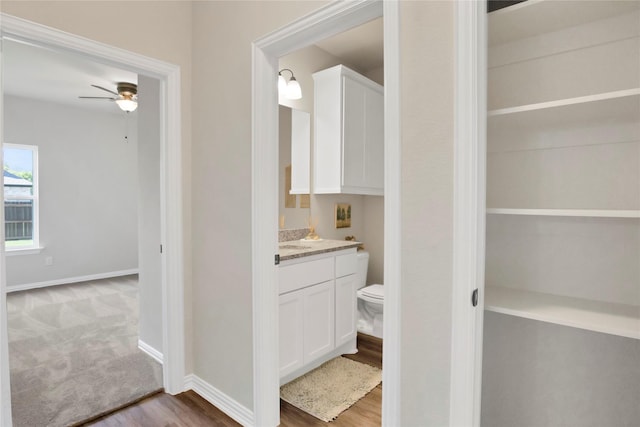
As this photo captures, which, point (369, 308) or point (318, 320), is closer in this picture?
point (318, 320)

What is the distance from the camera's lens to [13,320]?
364 cm

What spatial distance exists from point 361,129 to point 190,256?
196 centimetres

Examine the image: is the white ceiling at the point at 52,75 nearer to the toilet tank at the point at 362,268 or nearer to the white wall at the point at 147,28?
the white wall at the point at 147,28

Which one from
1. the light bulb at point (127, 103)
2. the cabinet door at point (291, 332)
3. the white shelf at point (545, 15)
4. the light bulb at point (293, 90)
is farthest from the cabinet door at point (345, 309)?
the light bulb at point (127, 103)

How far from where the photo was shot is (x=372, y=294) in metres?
3.07

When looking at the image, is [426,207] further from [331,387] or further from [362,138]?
[362,138]

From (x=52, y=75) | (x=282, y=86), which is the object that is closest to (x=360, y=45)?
(x=282, y=86)

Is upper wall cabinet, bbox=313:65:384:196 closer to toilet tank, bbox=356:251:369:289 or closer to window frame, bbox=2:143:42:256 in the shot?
toilet tank, bbox=356:251:369:289

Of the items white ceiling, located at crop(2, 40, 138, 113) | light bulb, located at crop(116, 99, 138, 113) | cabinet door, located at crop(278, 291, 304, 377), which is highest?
white ceiling, located at crop(2, 40, 138, 113)

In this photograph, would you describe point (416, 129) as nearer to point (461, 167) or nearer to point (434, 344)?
point (461, 167)

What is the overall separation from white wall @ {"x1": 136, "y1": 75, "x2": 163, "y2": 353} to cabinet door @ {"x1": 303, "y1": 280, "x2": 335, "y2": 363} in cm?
117

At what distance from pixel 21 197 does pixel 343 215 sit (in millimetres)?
4654

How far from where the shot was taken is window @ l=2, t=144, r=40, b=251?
4.86 metres

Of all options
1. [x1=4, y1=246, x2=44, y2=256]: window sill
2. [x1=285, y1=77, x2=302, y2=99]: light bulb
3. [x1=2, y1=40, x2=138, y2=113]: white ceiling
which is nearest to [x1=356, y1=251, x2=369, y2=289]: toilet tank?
[x1=285, y1=77, x2=302, y2=99]: light bulb
